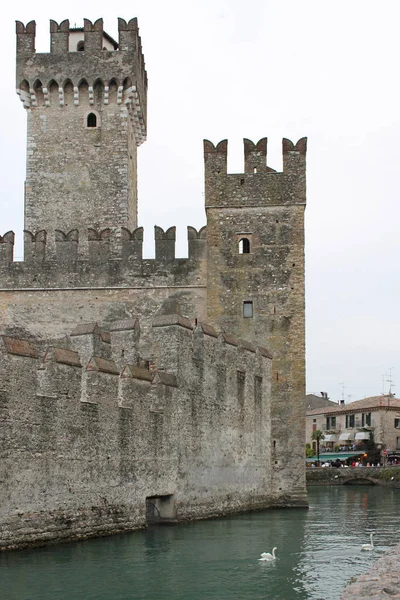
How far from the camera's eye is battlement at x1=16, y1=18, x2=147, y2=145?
30.6 metres

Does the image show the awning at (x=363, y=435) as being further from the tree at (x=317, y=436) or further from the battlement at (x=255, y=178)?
the battlement at (x=255, y=178)

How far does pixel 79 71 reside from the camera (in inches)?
1207

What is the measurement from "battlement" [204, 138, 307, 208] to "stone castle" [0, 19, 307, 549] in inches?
1.7

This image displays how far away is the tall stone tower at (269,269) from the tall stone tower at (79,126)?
3.54 m

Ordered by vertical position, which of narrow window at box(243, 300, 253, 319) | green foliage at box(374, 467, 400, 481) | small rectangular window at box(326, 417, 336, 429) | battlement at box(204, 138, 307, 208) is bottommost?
green foliage at box(374, 467, 400, 481)

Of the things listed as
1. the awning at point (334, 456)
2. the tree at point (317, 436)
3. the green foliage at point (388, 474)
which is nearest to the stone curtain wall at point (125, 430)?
the green foliage at point (388, 474)

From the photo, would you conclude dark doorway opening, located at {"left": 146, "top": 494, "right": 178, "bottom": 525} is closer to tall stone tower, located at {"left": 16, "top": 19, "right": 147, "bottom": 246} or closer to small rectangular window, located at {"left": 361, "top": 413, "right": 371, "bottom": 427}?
tall stone tower, located at {"left": 16, "top": 19, "right": 147, "bottom": 246}

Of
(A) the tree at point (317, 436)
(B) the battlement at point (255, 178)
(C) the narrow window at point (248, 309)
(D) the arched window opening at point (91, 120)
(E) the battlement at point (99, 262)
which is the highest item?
(D) the arched window opening at point (91, 120)

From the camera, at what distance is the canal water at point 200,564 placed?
43.8 ft

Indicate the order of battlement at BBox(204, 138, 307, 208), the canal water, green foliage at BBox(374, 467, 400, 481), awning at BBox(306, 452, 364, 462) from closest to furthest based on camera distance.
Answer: the canal water < battlement at BBox(204, 138, 307, 208) < green foliage at BBox(374, 467, 400, 481) < awning at BBox(306, 452, 364, 462)

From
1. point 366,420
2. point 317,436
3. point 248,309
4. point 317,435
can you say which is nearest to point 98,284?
point 248,309

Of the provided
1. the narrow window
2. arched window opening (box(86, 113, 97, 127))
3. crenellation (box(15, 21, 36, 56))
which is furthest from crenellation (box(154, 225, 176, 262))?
crenellation (box(15, 21, 36, 56))

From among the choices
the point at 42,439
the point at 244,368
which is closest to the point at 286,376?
the point at 244,368

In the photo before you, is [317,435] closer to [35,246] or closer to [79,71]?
[79,71]
